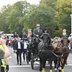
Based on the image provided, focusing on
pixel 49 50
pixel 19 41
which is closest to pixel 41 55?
pixel 49 50

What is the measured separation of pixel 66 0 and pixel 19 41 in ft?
164

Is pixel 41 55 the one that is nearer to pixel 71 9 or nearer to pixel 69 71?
pixel 69 71

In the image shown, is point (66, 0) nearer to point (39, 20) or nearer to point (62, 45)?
point (39, 20)

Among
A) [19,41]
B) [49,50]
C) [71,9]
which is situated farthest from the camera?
[71,9]

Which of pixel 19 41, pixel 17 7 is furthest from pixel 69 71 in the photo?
pixel 17 7

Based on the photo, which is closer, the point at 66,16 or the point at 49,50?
the point at 49,50

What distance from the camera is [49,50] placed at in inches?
601

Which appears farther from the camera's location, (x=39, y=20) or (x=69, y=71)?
(x=39, y=20)

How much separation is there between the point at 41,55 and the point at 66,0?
56631 millimetres

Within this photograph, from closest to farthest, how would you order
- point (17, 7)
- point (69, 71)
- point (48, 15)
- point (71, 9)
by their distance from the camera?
1. point (69, 71)
2. point (71, 9)
3. point (48, 15)
4. point (17, 7)

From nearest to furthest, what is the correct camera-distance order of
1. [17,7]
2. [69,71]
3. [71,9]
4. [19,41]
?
1. [69,71]
2. [19,41]
3. [71,9]
4. [17,7]

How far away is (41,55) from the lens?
51.0 feet

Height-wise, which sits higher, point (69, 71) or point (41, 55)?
point (41, 55)

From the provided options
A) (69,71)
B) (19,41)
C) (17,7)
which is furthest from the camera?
(17,7)
